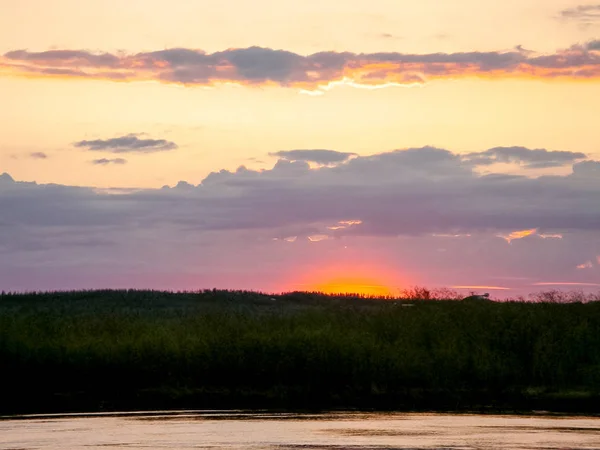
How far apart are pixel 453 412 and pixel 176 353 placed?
907cm

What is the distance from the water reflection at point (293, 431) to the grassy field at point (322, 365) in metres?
2.44

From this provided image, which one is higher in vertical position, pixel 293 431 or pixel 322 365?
pixel 322 365

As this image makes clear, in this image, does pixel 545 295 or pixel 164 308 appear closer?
pixel 545 295

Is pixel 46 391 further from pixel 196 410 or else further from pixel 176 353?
pixel 196 410

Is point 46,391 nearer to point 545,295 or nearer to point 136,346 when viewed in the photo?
point 136,346

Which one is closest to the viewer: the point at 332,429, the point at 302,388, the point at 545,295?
the point at 332,429

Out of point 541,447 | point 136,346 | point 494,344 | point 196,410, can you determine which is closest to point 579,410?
point 494,344

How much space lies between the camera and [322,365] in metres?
29.5

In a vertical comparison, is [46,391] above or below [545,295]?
below

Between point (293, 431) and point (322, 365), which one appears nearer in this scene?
point (293, 431)

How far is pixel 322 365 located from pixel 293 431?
25.1 ft

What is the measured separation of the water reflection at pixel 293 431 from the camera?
19766 millimetres

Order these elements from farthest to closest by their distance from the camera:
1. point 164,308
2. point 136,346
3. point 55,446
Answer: point 164,308 < point 136,346 < point 55,446

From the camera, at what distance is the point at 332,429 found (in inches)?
879
